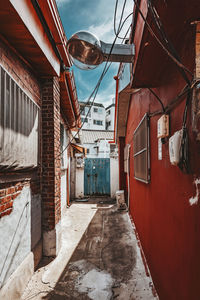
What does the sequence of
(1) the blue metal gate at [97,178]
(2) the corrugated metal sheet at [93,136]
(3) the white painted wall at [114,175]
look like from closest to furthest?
(3) the white painted wall at [114,175] < (1) the blue metal gate at [97,178] < (2) the corrugated metal sheet at [93,136]

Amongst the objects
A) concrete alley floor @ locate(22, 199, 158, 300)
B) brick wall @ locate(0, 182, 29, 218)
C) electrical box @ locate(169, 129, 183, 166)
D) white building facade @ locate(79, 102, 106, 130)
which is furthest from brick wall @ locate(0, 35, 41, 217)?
white building facade @ locate(79, 102, 106, 130)

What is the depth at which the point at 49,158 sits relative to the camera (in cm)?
366

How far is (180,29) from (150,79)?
1007 millimetres

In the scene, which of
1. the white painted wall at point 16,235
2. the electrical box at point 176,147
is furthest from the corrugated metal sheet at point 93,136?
the electrical box at point 176,147

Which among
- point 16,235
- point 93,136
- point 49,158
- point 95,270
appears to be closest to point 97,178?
point 49,158

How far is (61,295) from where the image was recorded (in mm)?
2590

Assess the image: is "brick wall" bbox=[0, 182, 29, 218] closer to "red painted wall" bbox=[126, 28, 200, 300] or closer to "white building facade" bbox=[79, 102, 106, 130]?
"red painted wall" bbox=[126, 28, 200, 300]

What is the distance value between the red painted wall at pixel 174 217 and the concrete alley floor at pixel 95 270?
0.41 m

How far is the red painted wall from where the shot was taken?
150cm

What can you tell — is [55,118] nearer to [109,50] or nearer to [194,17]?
[109,50]

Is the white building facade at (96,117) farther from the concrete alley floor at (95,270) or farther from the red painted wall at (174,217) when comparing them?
the red painted wall at (174,217)

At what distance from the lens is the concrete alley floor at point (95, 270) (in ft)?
8.63

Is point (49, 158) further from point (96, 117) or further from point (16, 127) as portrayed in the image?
point (96, 117)

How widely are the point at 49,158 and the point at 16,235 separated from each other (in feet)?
5.05
